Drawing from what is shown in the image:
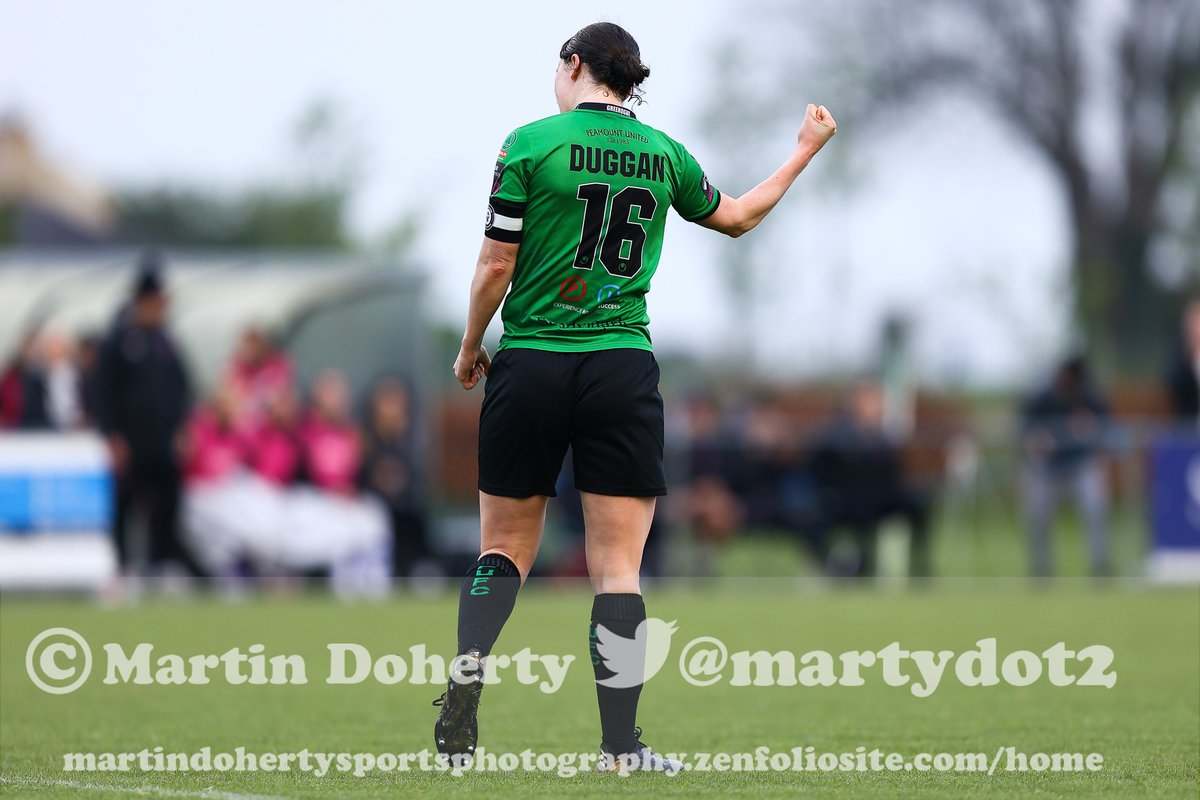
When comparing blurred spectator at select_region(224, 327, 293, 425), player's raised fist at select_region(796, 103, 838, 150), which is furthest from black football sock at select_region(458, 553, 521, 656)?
blurred spectator at select_region(224, 327, 293, 425)

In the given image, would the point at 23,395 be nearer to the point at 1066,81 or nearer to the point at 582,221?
the point at 582,221

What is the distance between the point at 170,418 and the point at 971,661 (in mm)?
7824

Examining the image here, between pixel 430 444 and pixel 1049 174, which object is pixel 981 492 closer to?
pixel 430 444

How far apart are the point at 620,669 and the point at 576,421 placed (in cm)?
77

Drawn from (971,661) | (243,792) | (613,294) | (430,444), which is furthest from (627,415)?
(430,444)

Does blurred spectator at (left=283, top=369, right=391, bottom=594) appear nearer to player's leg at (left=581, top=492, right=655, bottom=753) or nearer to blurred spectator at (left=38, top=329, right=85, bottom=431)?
blurred spectator at (left=38, top=329, right=85, bottom=431)

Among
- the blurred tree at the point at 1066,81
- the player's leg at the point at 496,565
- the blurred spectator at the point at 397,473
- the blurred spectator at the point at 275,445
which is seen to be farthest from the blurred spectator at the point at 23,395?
the blurred tree at the point at 1066,81

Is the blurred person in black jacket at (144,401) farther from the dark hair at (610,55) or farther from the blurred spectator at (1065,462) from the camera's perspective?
the dark hair at (610,55)

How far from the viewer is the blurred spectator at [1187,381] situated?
53.8 feet

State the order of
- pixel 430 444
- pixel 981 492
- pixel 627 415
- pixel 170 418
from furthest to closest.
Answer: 1. pixel 981 492
2. pixel 430 444
3. pixel 170 418
4. pixel 627 415

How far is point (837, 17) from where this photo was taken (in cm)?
3403

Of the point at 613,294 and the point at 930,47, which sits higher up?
the point at 930,47
